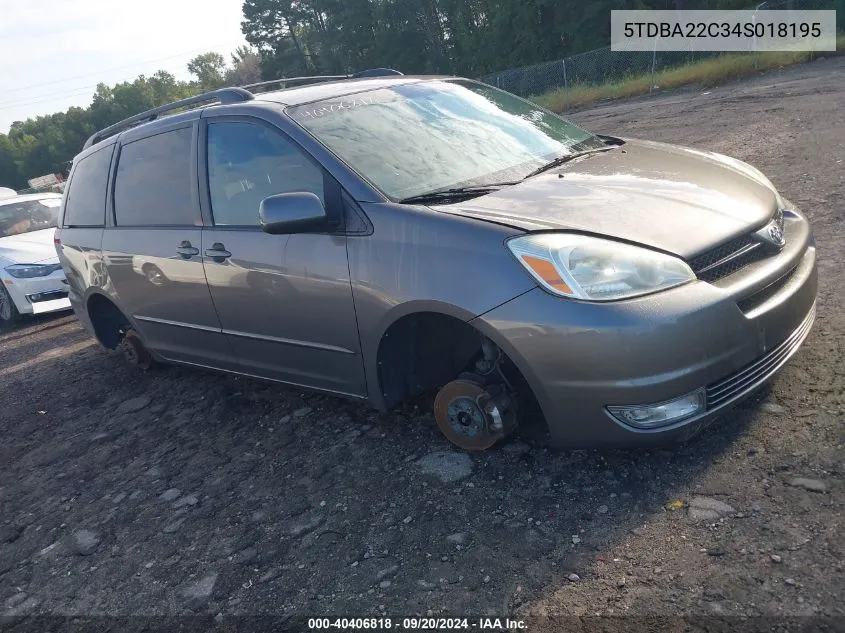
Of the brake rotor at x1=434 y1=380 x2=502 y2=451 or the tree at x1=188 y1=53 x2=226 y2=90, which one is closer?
the brake rotor at x1=434 y1=380 x2=502 y2=451

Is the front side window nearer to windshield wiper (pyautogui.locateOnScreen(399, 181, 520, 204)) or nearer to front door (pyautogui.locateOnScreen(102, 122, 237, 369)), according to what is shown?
front door (pyautogui.locateOnScreen(102, 122, 237, 369))

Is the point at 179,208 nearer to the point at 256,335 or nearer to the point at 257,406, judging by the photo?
the point at 256,335

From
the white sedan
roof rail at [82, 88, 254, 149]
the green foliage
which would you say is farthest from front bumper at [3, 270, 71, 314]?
the green foliage

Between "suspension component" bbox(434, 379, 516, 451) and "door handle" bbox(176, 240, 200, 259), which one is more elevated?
"door handle" bbox(176, 240, 200, 259)

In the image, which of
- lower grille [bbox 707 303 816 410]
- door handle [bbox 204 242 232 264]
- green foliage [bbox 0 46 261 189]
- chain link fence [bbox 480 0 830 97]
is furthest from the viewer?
green foliage [bbox 0 46 261 189]

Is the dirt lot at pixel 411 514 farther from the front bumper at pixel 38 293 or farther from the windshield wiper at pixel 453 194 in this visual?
the front bumper at pixel 38 293

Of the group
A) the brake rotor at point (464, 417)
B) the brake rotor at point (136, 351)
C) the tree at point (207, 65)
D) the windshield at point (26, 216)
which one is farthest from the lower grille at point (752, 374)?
the tree at point (207, 65)

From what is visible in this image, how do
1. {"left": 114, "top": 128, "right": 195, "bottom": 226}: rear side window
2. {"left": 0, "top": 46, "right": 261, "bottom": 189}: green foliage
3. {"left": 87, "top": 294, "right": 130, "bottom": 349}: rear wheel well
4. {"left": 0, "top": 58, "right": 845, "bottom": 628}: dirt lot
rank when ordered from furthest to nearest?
{"left": 0, "top": 46, "right": 261, "bottom": 189}: green foliage → {"left": 87, "top": 294, "right": 130, "bottom": 349}: rear wheel well → {"left": 114, "top": 128, "right": 195, "bottom": 226}: rear side window → {"left": 0, "top": 58, "right": 845, "bottom": 628}: dirt lot

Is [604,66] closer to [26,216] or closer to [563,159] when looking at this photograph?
[26,216]

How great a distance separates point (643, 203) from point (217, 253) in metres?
2.27

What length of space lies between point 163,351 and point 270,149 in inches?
73.5

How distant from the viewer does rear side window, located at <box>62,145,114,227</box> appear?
16.4 feet

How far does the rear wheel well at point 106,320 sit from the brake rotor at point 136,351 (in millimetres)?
75

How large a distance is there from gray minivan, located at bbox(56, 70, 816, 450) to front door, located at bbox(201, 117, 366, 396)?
0.04ft
